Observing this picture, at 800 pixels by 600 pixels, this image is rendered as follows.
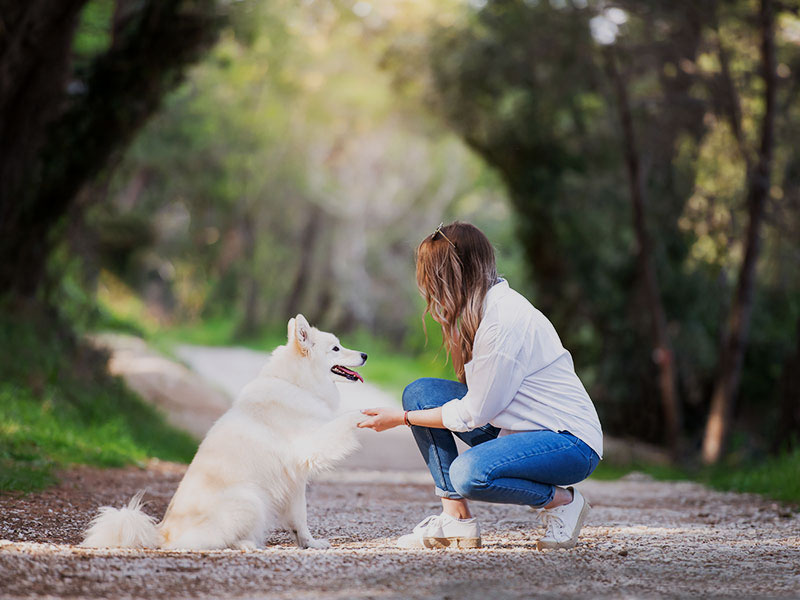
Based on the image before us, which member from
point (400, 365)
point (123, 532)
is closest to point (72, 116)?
point (123, 532)

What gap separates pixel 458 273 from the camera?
4719mm

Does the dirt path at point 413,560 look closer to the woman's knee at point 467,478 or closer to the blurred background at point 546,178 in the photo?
the woman's knee at point 467,478

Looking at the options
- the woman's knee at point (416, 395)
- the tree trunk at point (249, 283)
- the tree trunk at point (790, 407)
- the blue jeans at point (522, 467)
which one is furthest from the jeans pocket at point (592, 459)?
the tree trunk at point (249, 283)

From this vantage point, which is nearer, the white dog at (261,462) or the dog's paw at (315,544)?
the white dog at (261,462)

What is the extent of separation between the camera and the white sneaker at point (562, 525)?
4801 millimetres

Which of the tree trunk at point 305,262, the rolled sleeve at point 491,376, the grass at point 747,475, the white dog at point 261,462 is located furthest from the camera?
the tree trunk at point 305,262

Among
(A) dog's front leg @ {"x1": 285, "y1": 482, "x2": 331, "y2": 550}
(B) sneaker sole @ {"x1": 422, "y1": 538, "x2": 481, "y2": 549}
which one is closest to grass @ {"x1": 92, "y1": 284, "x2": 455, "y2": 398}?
(A) dog's front leg @ {"x1": 285, "y1": 482, "x2": 331, "y2": 550}

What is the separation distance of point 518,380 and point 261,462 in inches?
53.8

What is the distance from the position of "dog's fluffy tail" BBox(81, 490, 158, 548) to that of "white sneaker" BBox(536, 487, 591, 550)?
6.36 ft

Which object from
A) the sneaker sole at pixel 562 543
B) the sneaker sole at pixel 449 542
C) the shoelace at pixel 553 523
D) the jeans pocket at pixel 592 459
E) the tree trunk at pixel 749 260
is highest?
the tree trunk at pixel 749 260

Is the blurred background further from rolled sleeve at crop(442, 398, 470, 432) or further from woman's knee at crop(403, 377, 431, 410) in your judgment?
rolled sleeve at crop(442, 398, 470, 432)

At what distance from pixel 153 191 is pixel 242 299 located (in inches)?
277

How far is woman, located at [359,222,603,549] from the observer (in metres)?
4.59

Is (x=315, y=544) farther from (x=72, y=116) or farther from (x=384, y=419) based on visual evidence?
(x=72, y=116)
